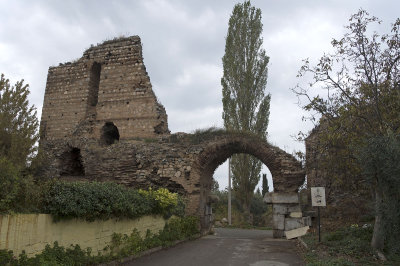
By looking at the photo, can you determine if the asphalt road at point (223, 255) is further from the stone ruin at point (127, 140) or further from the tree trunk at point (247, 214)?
the tree trunk at point (247, 214)

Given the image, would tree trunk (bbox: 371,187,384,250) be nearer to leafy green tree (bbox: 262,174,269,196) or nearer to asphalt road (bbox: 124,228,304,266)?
asphalt road (bbox: 124,228,304,266)

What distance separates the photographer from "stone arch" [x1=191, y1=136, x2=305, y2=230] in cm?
1409

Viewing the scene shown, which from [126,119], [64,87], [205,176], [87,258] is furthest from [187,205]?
[64,87]

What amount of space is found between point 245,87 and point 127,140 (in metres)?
9.50

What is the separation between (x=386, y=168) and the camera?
7.60m

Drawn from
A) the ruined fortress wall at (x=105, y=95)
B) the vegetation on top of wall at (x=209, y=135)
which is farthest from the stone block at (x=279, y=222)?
the ruined fortress wall at (x=105, y=95)

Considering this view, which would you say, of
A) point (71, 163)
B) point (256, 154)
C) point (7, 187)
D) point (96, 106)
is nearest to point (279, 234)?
point (256, 154)

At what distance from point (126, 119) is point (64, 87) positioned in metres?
4.70

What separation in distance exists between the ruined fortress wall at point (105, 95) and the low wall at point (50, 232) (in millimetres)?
8291

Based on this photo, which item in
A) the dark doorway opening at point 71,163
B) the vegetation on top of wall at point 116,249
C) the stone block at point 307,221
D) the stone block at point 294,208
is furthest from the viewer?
the dark doorway opening at point 71,163

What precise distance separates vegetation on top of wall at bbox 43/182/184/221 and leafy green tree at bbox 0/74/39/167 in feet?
23.8

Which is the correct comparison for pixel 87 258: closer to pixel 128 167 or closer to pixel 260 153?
pixel 128 167

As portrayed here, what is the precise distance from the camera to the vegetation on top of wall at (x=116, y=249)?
5406 millimetres

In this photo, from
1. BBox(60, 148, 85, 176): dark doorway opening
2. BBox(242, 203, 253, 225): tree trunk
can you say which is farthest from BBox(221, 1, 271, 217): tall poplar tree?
BBox(60, 148, 85, 176): dark doorway opening
